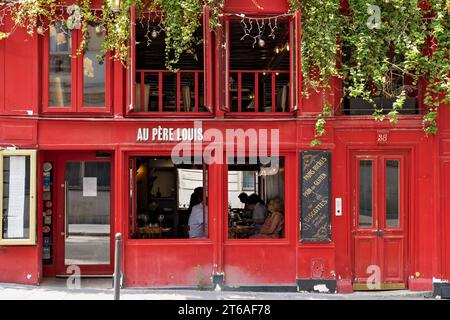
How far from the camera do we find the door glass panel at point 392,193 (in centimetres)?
1159

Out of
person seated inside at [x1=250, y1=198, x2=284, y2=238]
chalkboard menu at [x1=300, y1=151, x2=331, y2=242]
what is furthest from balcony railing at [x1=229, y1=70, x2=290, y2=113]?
person seated inside at [x1=250, y1=198, x2=284, y2=238]

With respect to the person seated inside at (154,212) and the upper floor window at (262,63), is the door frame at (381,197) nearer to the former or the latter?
the upper floor window at (262,63)

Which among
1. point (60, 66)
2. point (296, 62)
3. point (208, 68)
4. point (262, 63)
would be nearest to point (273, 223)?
point (296, 62)

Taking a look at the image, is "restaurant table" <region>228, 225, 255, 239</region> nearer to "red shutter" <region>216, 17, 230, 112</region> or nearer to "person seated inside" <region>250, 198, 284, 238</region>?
"person seated inside" <region>250, 198, 284, 238</region>

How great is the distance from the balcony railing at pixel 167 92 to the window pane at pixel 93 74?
657mm

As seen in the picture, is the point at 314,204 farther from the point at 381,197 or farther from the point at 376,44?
the point at 376,44

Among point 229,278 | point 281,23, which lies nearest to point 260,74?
point 281,23

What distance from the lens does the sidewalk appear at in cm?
1045

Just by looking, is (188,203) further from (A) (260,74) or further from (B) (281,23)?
(B) (281,23)

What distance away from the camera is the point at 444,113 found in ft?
37.2

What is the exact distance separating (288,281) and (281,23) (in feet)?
15.9

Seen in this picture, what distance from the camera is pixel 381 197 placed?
11555 millimetres

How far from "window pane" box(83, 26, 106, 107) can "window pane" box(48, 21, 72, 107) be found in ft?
0.98

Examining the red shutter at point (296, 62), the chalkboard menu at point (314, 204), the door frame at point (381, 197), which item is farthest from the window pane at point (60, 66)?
the door frame at point (381, 197)
